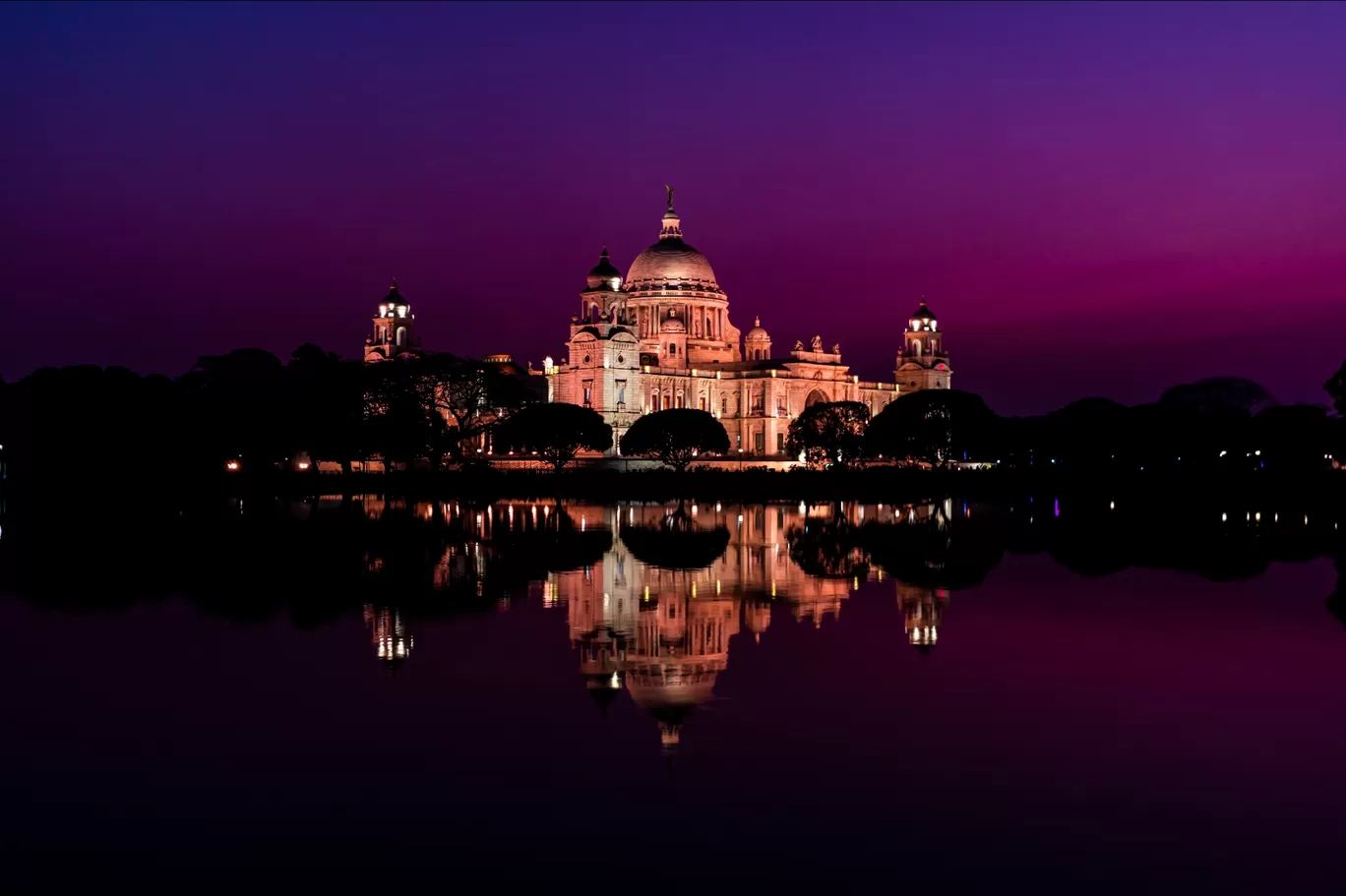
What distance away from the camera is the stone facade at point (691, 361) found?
120 metres

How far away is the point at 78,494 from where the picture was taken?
67.1m

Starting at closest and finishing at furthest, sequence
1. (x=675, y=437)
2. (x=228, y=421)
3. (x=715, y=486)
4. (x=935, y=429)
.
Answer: (x=715, y=486)
(x=228, y=421)
(x=675, y=437)
(x=935, y=429)

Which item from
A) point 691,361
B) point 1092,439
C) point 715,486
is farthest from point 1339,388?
point 691,361

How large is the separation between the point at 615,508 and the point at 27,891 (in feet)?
163

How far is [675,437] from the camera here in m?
100

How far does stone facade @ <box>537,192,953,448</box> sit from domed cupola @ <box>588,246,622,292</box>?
0.27ft

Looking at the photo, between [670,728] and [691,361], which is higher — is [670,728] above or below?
below

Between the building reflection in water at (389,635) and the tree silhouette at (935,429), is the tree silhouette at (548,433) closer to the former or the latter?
the tree silhouette at (935,429)

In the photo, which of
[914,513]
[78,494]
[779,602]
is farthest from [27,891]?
[78,494]

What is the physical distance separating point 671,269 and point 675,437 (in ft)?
127

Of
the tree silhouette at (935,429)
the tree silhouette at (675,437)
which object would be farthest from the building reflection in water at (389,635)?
the tree silhouette at (935,429)

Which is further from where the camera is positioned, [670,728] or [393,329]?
[393,329]

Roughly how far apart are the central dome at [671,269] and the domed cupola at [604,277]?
9.27 m

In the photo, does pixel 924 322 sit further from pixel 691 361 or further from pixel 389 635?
pixel 389 635
